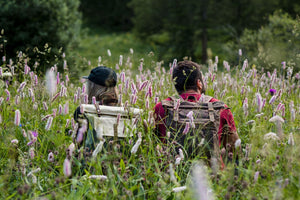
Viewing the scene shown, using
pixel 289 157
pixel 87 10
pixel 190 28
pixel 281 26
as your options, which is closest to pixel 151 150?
pixel 289 157

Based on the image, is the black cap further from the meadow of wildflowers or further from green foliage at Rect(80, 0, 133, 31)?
green foliage at Rect(80, 0, 133, 31)

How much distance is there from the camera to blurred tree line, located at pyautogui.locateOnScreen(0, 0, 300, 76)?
7417mm

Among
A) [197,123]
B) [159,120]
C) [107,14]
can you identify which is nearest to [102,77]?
[159,120]

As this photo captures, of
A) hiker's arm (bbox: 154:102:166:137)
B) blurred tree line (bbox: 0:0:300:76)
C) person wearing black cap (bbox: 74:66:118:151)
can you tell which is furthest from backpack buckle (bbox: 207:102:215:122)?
person wearing black cap (bbox: 74:66:118:151)

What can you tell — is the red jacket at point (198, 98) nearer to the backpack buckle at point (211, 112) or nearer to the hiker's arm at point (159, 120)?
the hiker's arm at point (159, 120)

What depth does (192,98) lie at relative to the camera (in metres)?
3.48

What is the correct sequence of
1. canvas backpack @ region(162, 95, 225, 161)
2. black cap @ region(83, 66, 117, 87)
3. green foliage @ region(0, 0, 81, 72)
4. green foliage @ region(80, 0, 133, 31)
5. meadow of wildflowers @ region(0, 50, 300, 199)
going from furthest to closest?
green foliage @ region(80, 0, 133, 31) < green foliage @ region(0, 0, 81, 72) < black cap @ region(83, 66, 117, 87) < canvas backpack @ region(162, 95, 225, 161) < meadow of wildflowers @ region(0, 50, 300, 199)

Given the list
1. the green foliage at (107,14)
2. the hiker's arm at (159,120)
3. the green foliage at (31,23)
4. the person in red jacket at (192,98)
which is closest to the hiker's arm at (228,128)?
the person in red jacket at (192,98)

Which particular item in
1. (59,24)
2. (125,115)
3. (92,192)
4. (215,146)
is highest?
(59,24)

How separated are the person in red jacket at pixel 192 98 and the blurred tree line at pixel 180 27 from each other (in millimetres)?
454

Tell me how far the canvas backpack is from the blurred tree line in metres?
0.79

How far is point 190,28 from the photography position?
1762 cm

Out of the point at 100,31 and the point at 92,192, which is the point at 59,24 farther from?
the point at 100,31

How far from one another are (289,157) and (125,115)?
144cm
